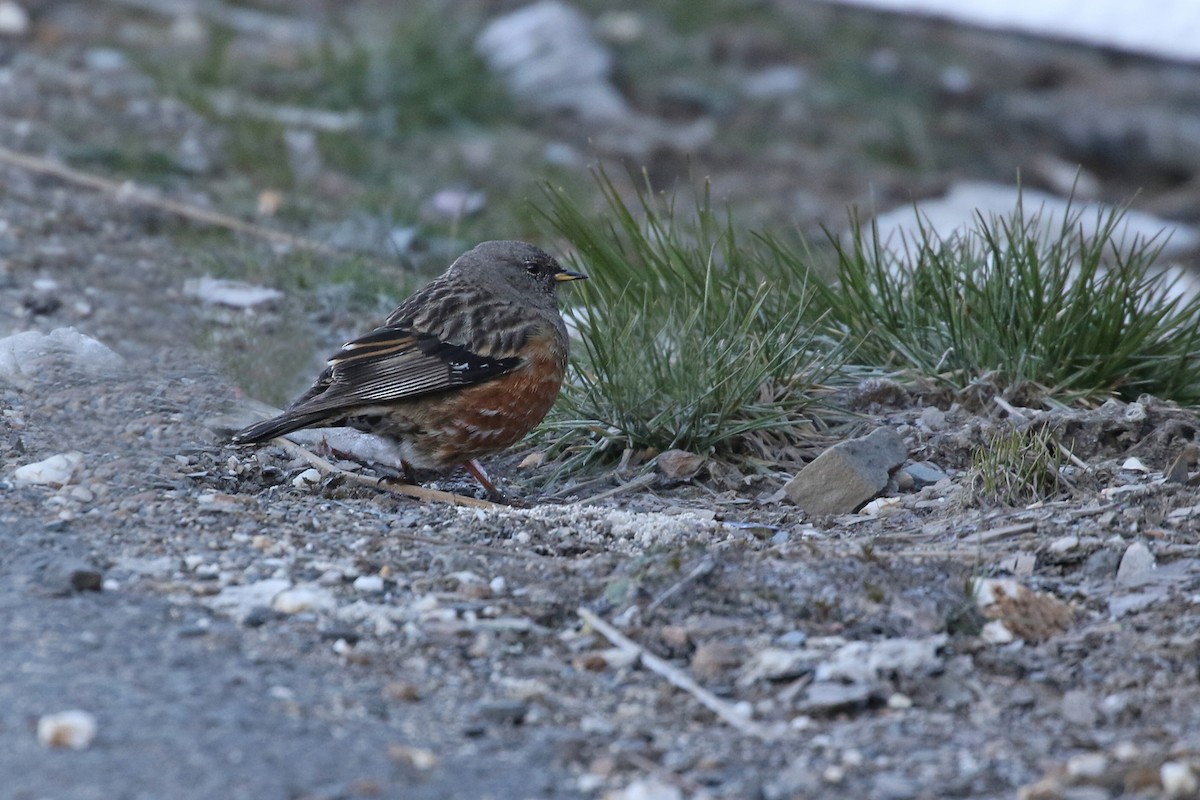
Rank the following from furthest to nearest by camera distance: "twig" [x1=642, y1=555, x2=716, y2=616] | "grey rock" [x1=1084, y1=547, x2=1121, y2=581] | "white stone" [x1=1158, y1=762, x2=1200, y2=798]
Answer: "grey rock" [x1=1084, y1=547, x2=1121, y2=581], "twig" [x1=642, y1=555, x2=716, y2=616], "white stone" [x1=1158, y1=762, x2=1200, y2=798]

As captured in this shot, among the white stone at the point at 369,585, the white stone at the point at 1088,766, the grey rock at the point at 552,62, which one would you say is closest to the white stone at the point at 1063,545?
the white stone at the point at 1088,766

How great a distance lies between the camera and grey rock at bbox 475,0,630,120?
11.6 m

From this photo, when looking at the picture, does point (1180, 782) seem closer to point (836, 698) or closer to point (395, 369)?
point (836, 698)

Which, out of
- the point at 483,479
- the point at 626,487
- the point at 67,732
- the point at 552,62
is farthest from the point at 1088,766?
the point at 552,62

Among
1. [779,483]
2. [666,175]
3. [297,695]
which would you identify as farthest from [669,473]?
[666,175]

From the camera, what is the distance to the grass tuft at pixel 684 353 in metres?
5.23

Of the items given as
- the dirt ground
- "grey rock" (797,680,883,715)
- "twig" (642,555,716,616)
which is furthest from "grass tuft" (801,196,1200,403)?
"grey rock" (797,680,883,715)

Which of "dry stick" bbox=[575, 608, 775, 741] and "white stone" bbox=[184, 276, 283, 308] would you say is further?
"white stone" bbox=[184, 276, 283, 308]

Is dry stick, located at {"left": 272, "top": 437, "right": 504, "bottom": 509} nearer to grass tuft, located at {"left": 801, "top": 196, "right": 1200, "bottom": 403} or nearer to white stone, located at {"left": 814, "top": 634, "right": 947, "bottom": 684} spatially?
grass tuft, located at {"left": 801, "top": 196, "right": 1200, "bottom": 403}

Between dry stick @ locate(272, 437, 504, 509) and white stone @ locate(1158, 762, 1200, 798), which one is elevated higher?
white stone @ locate(1158, 762, 1200, 798)

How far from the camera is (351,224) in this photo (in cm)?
787

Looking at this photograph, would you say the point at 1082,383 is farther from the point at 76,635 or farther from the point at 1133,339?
the point at 76,635

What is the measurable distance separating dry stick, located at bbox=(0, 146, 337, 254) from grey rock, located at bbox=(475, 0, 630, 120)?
3.73 metres

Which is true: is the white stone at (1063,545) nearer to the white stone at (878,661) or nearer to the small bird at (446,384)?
the white stone at (878,661)
